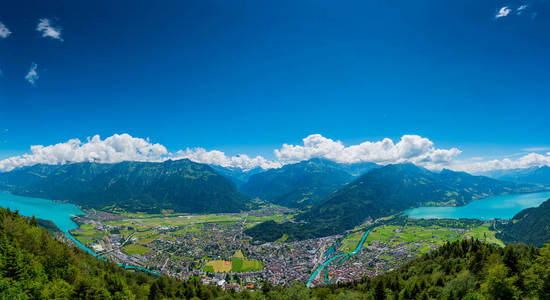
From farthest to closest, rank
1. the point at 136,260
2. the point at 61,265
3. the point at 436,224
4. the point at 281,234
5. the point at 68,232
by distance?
the point at 436,224 → the point at 281,234 → the point at 68,232 → the point at 136,260 → the point at 61,265

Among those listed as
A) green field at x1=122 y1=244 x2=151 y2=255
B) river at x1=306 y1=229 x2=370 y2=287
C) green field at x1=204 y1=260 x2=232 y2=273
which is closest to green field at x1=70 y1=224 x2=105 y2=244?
green field at x1=122 y1=244 x2=151 y2=255

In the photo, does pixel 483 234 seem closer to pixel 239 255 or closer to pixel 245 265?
pixel 245 265

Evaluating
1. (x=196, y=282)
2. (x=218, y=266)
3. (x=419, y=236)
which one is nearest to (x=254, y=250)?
(x=218, y=266)

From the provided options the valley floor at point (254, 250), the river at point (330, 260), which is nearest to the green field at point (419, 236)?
the valley floor at point (254, 250)

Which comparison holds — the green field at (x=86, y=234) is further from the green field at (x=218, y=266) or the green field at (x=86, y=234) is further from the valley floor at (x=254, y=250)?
the green field at (x=218, y=266)

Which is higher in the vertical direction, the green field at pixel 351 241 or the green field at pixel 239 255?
the green field at pixel 239 255

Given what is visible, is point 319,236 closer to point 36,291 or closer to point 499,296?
point 499,296

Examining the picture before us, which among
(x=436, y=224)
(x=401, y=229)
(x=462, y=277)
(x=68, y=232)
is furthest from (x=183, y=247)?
(x=436, y=224)
